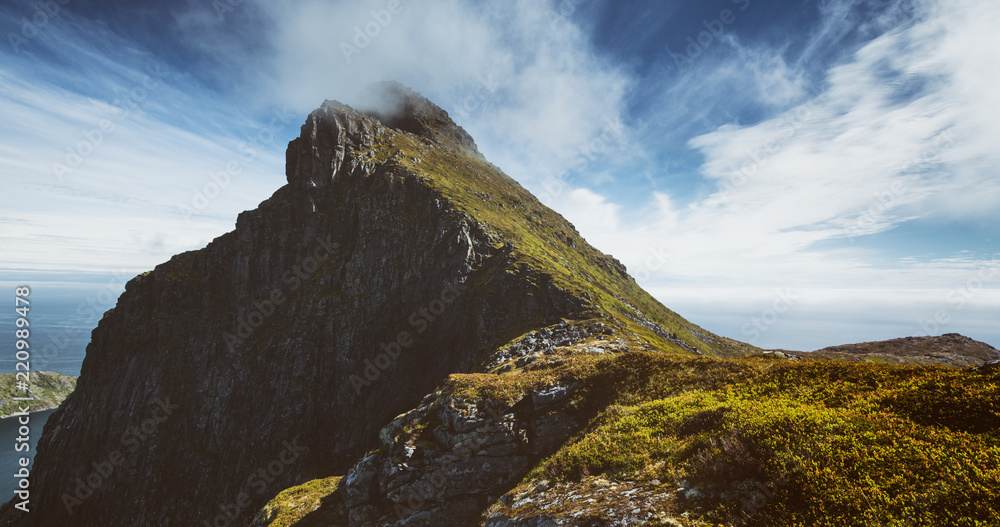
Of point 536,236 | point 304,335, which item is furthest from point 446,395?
point 536,236

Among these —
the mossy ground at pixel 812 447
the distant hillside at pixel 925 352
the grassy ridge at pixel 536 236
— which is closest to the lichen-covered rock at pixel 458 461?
the mossy ground at pixel 812 447

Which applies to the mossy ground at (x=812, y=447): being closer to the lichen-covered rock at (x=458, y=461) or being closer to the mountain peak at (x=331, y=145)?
the lichen-covered rock at (x=458, y=461)

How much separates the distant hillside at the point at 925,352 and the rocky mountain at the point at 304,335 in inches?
922

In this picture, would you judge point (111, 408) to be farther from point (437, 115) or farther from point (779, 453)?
point (437, 115)

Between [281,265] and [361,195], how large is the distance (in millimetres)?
26992

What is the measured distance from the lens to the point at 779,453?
1092cm

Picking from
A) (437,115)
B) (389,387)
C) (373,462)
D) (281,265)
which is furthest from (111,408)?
(437,115)

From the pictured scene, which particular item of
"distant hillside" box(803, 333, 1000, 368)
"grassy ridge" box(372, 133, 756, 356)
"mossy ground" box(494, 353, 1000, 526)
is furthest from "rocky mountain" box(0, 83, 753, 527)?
"mossy ground" box(494, 353, 1000, 526)

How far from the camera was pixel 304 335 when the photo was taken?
232 ft

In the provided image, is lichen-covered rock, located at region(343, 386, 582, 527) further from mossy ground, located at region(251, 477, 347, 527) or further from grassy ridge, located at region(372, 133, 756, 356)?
grassy ridge, located at region(372, 133, 756, 356)

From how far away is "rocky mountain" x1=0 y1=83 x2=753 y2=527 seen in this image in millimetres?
61844

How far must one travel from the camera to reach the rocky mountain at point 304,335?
2435 inches

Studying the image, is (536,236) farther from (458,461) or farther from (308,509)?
(458,461)

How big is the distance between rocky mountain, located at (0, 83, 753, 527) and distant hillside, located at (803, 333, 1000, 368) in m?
23.4
